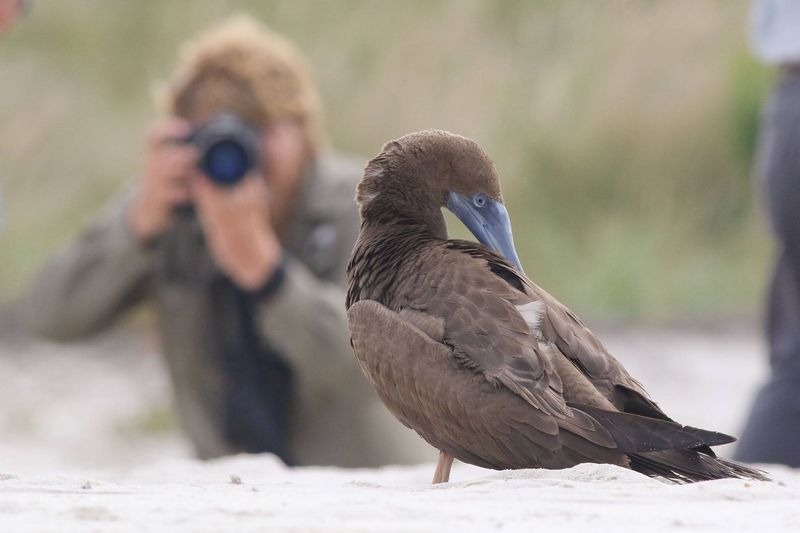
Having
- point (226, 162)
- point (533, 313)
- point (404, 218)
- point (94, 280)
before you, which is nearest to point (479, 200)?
point (404, 218)

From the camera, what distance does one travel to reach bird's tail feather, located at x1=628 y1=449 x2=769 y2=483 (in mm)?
3705

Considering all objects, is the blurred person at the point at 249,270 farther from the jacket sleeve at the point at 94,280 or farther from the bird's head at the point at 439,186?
the bird's head at the point at 439,186

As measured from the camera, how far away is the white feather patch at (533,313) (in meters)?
3.80

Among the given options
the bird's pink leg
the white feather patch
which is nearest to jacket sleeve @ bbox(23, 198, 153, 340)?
the bird's pink leg

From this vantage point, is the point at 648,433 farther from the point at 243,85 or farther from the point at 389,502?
the point at 243,85

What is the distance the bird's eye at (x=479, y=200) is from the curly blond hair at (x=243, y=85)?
300 cm

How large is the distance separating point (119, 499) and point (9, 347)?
10434 millimetres

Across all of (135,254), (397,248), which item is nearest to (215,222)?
(135,254)

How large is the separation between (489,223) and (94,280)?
3574 mm

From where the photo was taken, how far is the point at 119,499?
3430 mm

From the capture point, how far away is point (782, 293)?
595 centimetres

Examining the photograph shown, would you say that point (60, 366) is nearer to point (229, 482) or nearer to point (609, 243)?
point (609, 243)

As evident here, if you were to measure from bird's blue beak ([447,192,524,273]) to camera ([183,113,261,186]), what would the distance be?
2759mm

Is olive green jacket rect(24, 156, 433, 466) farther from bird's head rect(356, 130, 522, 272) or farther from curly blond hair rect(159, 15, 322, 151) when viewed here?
bird's head rect(356, 130, 522, 272)
